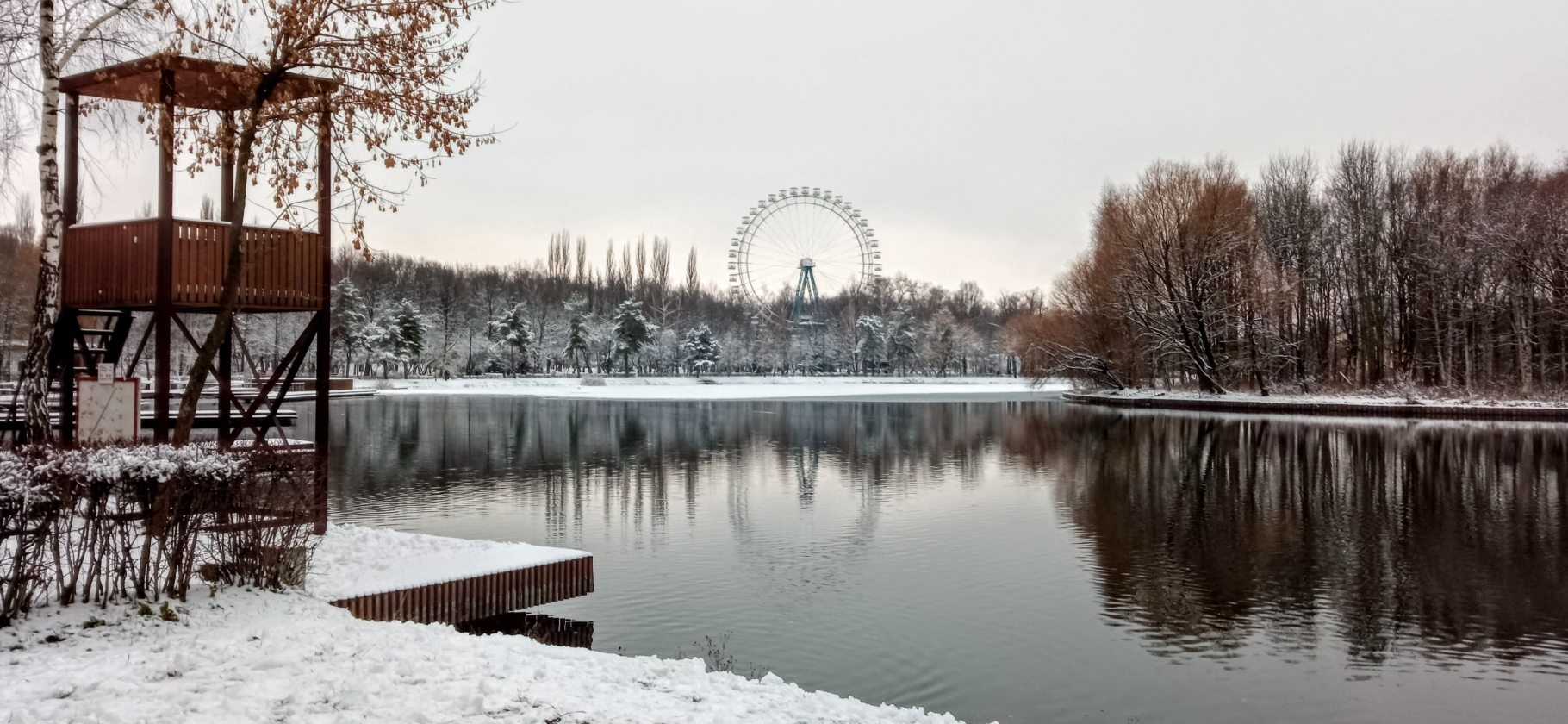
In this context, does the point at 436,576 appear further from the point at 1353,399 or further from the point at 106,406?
the point at 1353,399

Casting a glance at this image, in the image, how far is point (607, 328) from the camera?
91.6 meters

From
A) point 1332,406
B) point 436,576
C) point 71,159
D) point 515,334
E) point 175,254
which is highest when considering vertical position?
point 515,334

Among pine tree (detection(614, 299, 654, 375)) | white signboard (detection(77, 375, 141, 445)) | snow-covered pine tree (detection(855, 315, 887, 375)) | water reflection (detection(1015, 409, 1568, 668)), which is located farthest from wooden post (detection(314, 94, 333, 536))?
snow-covered pine tree (detection(855, 315, 887, 375))

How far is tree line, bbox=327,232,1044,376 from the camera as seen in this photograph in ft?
266

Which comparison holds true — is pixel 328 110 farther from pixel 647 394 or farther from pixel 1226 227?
pixel 647 394

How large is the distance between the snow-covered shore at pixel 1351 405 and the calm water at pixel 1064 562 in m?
13.1

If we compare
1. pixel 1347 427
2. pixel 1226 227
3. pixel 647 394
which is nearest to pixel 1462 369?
pixel 1226 227

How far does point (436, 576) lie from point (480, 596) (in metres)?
0.43

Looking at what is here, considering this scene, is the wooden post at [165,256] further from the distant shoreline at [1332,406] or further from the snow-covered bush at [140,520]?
the distant shoreline at [1332,406]

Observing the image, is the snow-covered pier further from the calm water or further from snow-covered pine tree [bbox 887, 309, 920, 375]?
snow-covered pine tree [bbox 887, 309, 920, 375]

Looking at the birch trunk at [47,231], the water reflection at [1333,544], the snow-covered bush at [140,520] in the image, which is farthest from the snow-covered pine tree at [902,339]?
the snow-covered bush at [140,520]

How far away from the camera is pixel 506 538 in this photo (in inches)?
516

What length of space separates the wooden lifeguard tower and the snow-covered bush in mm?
1819

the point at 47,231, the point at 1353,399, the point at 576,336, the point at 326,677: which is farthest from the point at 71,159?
the point at 576,336
